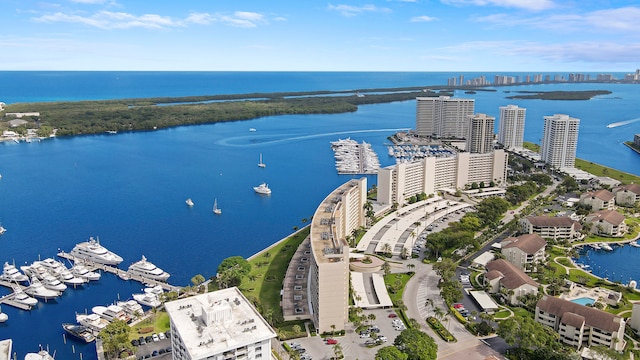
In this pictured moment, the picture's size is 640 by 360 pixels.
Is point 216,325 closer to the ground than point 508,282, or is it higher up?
higher up

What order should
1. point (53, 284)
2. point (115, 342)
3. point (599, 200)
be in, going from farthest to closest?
point (599, 200) → point (53, 284) → point (115, 342)

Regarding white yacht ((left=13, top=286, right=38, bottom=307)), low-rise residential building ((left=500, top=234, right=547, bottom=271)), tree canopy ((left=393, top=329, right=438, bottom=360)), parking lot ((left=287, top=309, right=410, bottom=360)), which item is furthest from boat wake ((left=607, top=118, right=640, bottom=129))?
white yacht ((left=13, top=286, right=38, bottom=307))

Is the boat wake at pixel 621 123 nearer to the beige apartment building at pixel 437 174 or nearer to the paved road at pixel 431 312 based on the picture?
the beige apartment building at pixel 437 174

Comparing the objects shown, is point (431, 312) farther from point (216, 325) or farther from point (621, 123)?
point (621, 123)

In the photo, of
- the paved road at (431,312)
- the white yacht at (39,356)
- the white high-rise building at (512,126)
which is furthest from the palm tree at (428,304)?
the white high-rise building at (512,126)

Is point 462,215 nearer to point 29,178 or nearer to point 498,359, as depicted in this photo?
point 498,359

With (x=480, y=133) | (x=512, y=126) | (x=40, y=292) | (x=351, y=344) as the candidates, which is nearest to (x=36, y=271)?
(x=40, y=292)

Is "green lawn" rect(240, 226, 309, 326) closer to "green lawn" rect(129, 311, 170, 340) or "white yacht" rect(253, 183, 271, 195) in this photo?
"green lawn" rect(129, 311, 170, 340)
